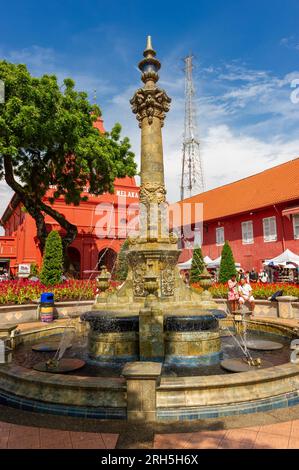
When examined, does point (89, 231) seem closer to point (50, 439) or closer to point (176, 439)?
point (50, 439)

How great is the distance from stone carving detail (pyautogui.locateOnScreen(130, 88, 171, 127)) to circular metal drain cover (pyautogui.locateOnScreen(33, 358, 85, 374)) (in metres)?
Answer: 7.43

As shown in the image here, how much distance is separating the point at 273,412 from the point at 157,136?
329 inches

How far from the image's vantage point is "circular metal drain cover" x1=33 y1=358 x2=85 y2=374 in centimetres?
654

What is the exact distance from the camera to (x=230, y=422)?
175 inches

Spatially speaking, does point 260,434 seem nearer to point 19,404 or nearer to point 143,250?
point 19,404

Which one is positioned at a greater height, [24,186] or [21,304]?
[24,186]

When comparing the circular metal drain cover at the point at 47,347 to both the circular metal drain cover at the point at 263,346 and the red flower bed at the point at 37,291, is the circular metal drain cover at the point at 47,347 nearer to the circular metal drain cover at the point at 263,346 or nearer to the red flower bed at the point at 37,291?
the circular metal drain cover at the point at 263,346

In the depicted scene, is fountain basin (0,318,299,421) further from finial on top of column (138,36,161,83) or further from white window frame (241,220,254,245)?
white window frame (241,220,254,245)

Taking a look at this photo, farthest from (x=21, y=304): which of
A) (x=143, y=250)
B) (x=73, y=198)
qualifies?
(x=73, y=198)

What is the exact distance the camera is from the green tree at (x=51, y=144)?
18.2 metres

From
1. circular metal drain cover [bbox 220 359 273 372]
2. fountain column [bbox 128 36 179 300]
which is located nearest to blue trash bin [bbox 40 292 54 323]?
fountain column [bbox 128 36 179 300]

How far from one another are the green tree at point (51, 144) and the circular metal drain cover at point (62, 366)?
563 inches

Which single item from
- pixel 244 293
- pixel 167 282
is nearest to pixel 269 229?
pixel 244 293

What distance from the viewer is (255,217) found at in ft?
95.4
